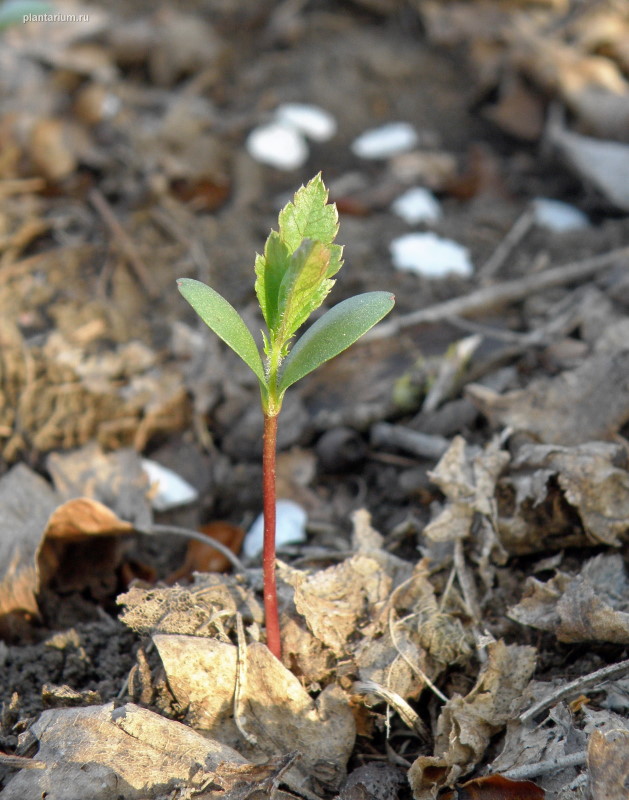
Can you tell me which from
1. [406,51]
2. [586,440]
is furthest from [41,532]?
[406,51]

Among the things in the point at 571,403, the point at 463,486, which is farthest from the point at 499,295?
the point at 463,486

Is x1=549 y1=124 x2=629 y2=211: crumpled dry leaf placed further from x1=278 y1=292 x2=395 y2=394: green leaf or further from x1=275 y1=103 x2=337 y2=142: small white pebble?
x1=278 y1=292 x2=395 y2=394: green leaf

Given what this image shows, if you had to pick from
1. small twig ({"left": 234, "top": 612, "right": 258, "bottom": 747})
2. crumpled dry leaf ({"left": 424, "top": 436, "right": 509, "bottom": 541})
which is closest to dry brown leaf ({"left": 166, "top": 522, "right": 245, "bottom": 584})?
small twig ({"left": 234, "top": 612, "right": 258, "bottom": 747})

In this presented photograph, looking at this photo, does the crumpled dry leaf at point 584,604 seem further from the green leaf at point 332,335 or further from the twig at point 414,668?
the green leaf at point 332,335

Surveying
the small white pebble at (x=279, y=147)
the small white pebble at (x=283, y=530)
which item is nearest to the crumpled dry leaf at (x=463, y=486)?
the small white pebble at (x=283, y=530)

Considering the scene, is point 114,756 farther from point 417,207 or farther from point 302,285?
point 417,207

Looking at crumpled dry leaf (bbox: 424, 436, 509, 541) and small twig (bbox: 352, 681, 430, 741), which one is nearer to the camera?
small twig (bbox: 352, 681, 430, 741)
